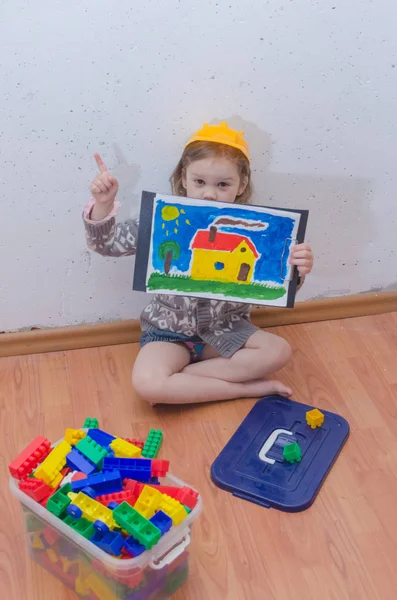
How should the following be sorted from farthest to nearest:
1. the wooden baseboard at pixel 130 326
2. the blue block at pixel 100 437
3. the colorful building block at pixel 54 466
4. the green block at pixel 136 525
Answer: the wooden baseboard at pixel 130 326, the blue block at pixel 100 437, the colorful building block at pixel 54 466, the green block at pixel 136 525

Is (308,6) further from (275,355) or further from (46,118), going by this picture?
(275,355)

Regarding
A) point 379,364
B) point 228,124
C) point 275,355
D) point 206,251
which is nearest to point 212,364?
point 275,355

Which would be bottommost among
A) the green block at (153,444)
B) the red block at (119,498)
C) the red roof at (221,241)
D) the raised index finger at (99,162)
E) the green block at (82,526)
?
the green block at (153,444)

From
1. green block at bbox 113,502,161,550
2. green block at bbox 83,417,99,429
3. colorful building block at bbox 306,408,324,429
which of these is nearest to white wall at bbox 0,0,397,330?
green block at bbox 83,417,99,429

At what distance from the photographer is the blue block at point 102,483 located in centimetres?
98

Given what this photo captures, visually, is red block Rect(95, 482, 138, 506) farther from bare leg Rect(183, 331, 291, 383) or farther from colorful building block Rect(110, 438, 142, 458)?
bare leg Rect(183, 331, 291, 383)

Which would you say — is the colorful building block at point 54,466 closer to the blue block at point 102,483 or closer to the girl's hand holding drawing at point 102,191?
the blue block at point 102,483

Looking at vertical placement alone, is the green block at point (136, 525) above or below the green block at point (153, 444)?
above

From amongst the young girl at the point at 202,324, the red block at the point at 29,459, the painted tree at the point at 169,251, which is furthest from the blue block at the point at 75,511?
the painted tree at the point at 169,251

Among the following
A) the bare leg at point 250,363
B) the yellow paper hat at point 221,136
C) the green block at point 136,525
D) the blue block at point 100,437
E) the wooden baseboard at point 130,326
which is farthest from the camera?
the wooden baseboard at point 130,326

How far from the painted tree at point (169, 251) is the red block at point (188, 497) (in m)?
0.44

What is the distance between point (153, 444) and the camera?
3.98 feet

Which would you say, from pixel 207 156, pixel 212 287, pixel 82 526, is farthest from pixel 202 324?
pixel 82 526

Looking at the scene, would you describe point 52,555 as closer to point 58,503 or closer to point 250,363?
point 58,503
